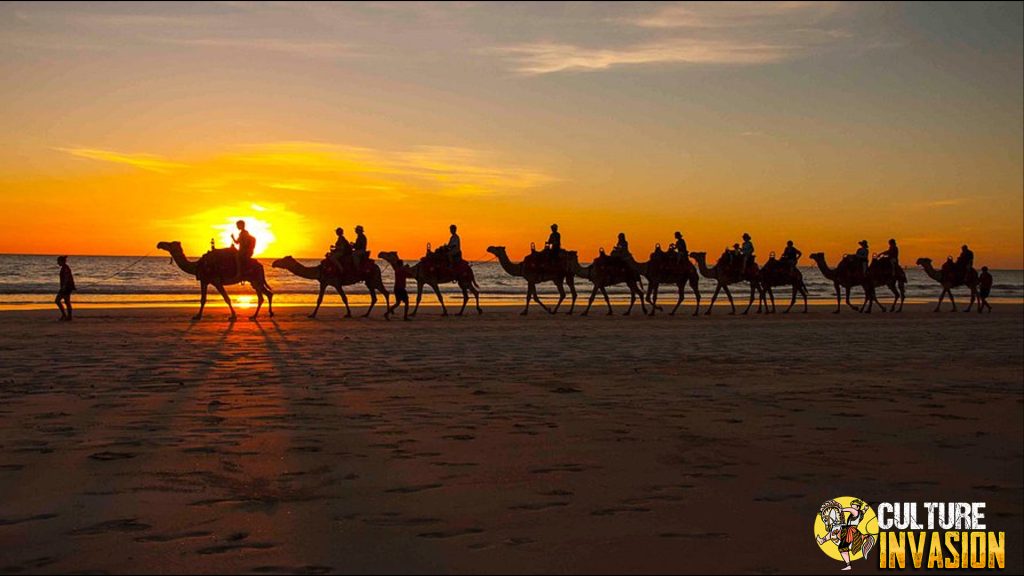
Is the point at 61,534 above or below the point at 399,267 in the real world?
below

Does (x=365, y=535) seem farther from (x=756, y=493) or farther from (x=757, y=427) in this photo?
(x=757, y=427)

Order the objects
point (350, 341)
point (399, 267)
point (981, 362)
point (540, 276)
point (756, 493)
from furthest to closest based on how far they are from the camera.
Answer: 1. point (540, 276)
2. point (399, 267)
3. point (350, 341)
4. point (981, 362)
5. point (756, 493)

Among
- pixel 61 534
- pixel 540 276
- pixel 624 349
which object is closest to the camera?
pixel 61 534

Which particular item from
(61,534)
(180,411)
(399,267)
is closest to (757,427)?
(180,411)

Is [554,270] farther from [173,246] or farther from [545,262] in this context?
[173,246]

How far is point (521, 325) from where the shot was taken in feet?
83.8

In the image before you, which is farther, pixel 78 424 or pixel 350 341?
pixel 350 341

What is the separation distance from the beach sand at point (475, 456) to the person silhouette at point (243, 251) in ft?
35.3

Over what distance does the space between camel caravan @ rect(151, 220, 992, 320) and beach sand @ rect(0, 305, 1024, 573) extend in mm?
11281

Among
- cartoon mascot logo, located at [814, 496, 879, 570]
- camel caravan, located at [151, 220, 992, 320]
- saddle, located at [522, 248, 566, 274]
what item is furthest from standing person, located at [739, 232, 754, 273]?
cartoon mascot logo, located at [814, 496, 879, 570]

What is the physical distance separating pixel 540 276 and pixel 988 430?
2362cm

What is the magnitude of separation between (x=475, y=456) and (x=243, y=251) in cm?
2050

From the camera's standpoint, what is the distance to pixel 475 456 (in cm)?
773

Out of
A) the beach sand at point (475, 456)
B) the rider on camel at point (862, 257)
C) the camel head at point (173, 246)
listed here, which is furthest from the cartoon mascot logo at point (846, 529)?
the rider on camel at point (862, 257)
